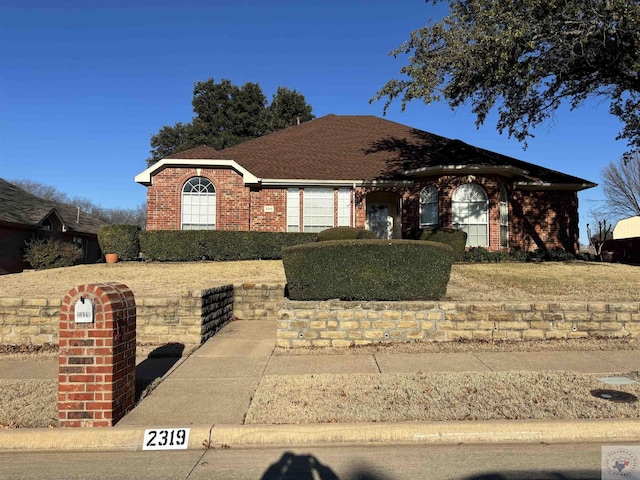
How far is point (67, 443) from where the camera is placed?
3936 mm

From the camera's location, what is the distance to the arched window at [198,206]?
16688mm

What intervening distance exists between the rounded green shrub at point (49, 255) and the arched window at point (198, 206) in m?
8.24

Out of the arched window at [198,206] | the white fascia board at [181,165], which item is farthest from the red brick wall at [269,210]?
the arched window at [198,206]

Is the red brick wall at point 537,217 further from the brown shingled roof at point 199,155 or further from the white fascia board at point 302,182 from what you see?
the brown shingled roof at point 199,155

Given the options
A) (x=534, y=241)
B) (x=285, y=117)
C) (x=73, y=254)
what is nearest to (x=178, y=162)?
(x=73, y=254)

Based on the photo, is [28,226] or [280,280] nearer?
[280,280]

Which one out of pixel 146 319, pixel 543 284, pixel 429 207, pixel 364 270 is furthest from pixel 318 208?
pixel 146 319

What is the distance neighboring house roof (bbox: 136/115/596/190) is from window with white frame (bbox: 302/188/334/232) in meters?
0.64

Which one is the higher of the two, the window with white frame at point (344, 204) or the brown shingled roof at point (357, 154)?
the brown shingled roof at point (357, 154)

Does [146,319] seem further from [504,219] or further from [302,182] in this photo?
[504,219]

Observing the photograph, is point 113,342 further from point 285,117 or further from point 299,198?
point 285,117

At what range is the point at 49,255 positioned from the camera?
67.1 ft

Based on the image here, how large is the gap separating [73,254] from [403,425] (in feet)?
70.6

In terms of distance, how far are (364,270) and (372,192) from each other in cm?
1087
